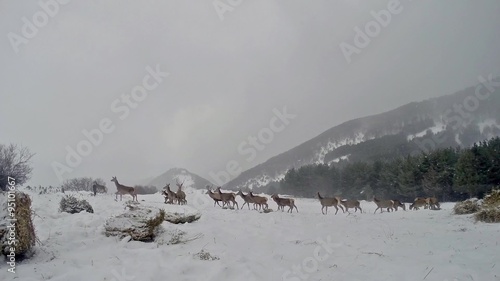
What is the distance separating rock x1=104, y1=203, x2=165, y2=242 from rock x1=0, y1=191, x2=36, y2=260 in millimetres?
1918

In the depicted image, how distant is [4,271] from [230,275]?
14.2 feet

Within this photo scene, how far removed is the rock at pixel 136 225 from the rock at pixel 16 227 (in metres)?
1.92

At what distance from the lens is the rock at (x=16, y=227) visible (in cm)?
661

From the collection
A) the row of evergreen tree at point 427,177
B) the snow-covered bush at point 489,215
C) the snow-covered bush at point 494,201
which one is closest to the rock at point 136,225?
the snow-covered bush at point 489,215

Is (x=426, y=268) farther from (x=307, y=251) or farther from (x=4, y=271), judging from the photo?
(x=4, y=271)

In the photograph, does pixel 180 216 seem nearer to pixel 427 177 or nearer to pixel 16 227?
pixel 16 227

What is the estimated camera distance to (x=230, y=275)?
246 inches

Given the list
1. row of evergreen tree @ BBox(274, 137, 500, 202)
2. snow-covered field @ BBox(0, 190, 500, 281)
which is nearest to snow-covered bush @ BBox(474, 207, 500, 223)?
snow-covered field @ BBox(0, 190, 500, 281)

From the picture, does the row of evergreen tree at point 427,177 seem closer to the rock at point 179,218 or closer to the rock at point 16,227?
the rock at point 179,218

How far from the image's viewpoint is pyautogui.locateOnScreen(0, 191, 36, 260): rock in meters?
6.61

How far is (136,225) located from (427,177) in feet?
173

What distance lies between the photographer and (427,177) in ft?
167

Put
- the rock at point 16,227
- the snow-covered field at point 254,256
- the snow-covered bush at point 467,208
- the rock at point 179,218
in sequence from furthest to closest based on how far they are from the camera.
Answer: the snow-covered bush at point 467,208 → the rock at point 179,218 → the rock at point 16,227 → the snow-covered field at point 254,256

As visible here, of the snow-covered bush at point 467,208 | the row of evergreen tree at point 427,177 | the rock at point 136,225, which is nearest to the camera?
the rock at point 136,225
